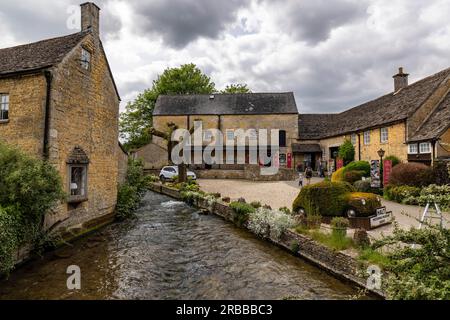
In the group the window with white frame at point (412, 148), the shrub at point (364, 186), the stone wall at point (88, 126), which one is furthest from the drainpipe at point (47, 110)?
the window with white frame at point (412, 148)

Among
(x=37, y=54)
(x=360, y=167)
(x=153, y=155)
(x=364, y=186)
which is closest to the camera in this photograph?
(x=37, y=54)

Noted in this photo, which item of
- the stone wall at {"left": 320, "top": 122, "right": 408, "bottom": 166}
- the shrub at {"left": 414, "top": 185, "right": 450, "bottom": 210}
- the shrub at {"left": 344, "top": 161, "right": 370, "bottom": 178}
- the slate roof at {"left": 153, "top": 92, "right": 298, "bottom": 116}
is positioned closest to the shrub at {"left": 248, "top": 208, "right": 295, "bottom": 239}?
the shrub at {"left": 414, "top": 185, "right": 450, "bottom": 210}

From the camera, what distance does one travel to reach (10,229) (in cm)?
649

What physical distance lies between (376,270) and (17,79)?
1230cm

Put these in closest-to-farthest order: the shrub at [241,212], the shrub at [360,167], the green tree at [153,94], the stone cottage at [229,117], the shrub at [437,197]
→ the shrub at [437,197], the shrub at [241,212], the shrub at [360,167], the stone cottage at [229,117], the green tree at [153,94]

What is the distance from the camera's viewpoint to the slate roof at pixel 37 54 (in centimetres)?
970

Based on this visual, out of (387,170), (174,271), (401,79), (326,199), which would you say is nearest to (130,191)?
(174,271)

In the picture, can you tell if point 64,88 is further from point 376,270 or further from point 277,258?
point 376,270

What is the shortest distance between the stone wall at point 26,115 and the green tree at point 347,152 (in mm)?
23138

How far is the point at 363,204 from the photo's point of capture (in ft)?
32.2

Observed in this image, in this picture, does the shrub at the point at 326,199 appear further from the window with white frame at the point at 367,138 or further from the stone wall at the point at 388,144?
the window with white frame at the point at 367,138

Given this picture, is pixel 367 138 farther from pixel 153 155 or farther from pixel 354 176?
pixel 153 155

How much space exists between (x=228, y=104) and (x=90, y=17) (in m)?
25.1
